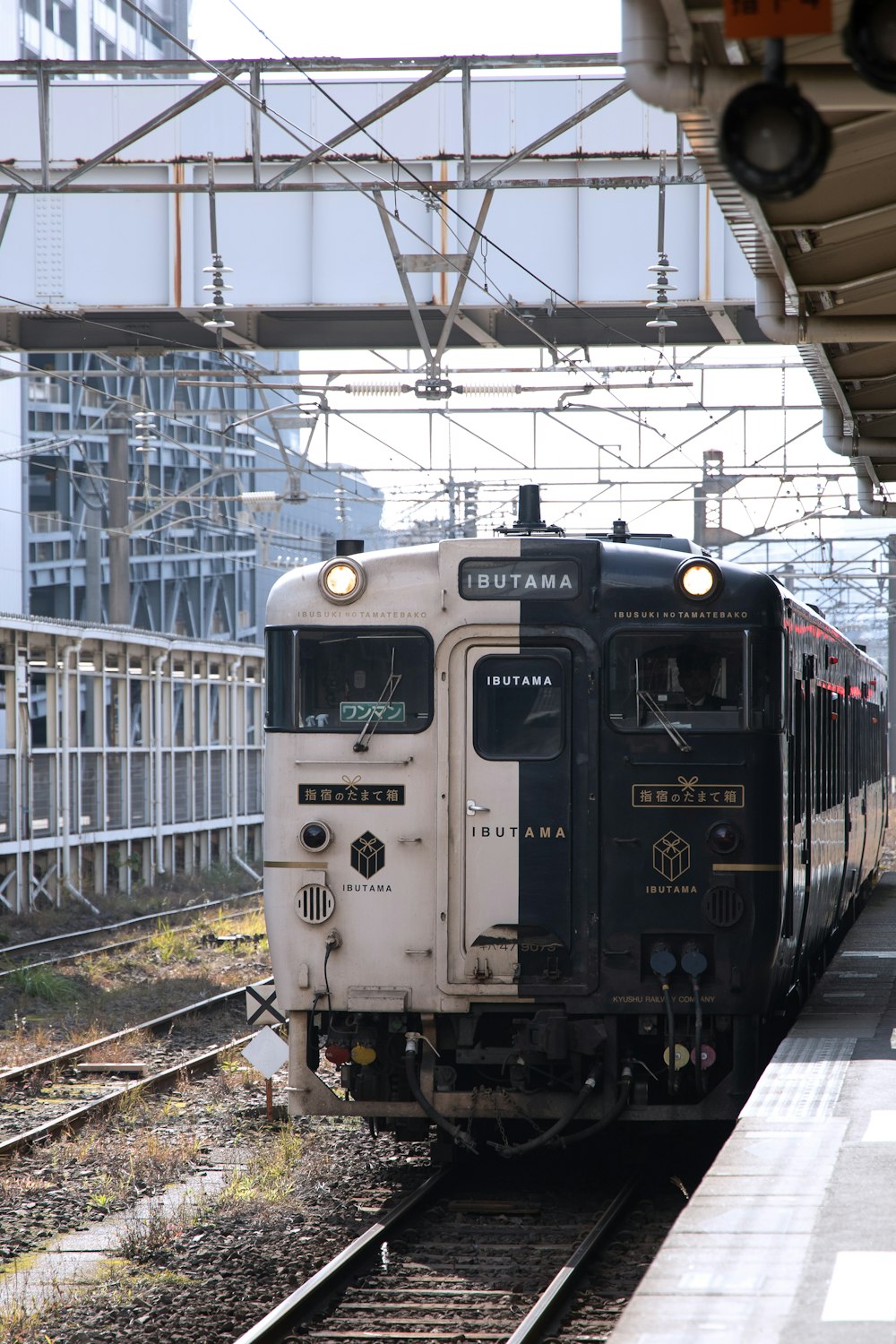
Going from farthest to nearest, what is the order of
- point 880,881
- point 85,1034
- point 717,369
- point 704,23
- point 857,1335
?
1. point 880,881
2. point 717,369
3. point 85,1034
4. point 704,23
5. point 857,1335

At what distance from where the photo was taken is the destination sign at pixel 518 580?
8016 mm

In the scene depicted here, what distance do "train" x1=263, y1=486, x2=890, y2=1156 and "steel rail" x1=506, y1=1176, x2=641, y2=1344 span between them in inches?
15.9

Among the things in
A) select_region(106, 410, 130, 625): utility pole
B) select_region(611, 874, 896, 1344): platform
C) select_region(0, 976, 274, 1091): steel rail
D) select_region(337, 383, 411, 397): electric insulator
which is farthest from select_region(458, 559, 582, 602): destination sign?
select_region(106, 410, 130, 625): utility pole

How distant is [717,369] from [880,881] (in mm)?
6613

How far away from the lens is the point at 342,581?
26.6 feet

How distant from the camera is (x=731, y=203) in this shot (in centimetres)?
569

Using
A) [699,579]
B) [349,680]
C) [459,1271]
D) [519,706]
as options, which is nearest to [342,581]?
[349,680]

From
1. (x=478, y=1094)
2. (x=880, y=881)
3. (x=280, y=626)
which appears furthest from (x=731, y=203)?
(x=880, y=881)

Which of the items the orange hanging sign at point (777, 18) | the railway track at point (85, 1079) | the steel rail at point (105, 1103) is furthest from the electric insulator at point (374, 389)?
the orange hanging sign at point (777, 18)

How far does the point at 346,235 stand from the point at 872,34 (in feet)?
39.7

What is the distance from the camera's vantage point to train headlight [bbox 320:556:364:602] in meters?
8.07

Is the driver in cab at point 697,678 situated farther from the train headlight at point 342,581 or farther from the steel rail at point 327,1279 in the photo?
the steel rail at point 327,1279

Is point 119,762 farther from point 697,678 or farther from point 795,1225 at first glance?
point 795,1225

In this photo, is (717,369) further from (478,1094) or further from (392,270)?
(478,1094)
